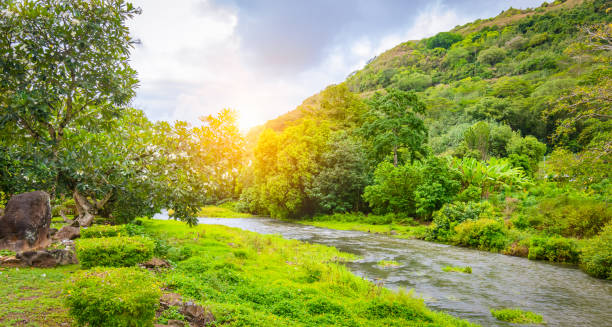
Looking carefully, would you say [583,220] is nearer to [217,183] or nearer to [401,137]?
[217,183]

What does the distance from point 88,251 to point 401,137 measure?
3782cm

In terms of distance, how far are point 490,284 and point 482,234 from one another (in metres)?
9.79

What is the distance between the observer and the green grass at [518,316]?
977 centimetres

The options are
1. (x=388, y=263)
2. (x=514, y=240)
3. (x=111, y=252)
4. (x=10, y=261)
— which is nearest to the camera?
(x=111, y=252)

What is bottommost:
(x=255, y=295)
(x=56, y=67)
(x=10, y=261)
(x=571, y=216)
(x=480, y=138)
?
(x=255, y=295)

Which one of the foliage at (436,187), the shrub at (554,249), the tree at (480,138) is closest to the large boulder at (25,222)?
the shrub at (554,249)

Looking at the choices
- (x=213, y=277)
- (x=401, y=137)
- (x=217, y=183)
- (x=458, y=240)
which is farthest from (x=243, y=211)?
(x=213, y=277)

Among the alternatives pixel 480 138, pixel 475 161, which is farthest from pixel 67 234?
pixel 480 138

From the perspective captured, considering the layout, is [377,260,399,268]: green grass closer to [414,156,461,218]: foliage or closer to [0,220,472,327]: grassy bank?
[0,220,472,327]: grassy bank

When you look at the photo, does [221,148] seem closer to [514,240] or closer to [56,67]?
[56,67]

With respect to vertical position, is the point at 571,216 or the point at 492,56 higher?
the point at 492,56

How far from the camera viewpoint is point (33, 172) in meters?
9.09

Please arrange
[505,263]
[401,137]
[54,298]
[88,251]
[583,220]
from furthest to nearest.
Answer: [401,137], [583,220], [505,263], [88,251], [54,298]

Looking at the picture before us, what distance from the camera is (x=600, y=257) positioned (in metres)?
14.8
